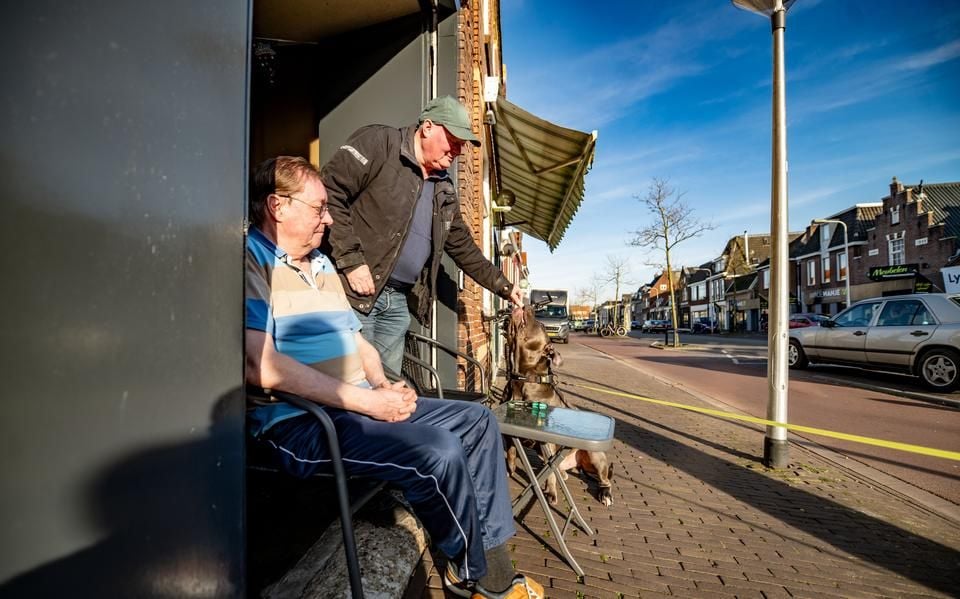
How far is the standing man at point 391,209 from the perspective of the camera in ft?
7.84

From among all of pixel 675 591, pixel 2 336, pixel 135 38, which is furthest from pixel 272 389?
pixel 675 591

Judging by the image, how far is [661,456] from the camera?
14.3ft

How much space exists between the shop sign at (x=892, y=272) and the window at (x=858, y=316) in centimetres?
A: 2516

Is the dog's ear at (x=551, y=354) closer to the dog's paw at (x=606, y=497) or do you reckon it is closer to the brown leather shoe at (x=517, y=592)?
the dog's paw at (x=606, y=497)

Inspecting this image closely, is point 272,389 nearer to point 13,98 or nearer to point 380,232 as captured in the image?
point 13,98

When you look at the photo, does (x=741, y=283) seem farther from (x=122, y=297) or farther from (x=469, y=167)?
(x=122, y=297)

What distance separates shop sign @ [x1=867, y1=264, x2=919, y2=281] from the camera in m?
28.0

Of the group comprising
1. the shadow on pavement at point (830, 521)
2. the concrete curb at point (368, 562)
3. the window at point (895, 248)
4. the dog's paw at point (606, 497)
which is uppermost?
the window at point (895, 248)

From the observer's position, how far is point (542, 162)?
25.4 feet

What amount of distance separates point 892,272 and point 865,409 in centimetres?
3147

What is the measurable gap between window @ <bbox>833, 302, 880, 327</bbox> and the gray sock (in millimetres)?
11550

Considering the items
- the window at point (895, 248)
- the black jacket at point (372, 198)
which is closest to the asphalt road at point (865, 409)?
the black jacket at point (372, 198)

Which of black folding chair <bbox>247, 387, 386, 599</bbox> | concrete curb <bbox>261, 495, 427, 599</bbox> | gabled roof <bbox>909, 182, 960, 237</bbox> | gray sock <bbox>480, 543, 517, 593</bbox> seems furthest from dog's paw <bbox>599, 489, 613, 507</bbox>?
gabled roof <bbox>909, 182, 960, 237</bbox>

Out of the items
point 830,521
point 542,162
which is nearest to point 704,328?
point 542,162
